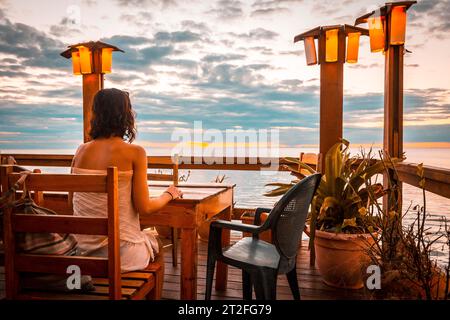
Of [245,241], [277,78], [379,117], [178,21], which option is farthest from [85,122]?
[379,117]

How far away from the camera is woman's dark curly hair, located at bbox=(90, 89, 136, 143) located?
1845 millimetres

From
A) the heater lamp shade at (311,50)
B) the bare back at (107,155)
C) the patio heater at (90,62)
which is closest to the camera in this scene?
the bare back at (107,155)

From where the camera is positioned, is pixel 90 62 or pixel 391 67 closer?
pixel 391 67

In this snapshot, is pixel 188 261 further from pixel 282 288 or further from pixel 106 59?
pixel 106 59

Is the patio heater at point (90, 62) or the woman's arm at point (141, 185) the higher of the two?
the patio heater at point (90, 62)

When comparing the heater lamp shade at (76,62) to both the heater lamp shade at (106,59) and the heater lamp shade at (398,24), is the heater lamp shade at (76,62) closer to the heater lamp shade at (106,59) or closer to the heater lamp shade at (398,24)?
the heater lamp shade at (106,59)

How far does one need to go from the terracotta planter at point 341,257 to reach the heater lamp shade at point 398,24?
176 cm

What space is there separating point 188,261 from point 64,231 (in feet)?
2.64

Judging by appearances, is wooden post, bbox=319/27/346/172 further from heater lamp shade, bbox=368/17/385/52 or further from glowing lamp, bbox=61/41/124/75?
glowing lamp, bbox=61/41/124/75

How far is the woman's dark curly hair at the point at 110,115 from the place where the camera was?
184 centimetres

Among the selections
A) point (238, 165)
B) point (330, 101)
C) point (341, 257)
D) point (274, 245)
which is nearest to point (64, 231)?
point (274, 245)

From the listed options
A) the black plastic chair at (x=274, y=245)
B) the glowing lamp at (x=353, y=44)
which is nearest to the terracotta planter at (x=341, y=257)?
the black plastic chair at (x=274, y=245)

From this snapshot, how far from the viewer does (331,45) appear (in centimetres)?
361

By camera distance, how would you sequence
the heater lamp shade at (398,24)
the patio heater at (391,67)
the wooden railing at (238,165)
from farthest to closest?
the patio heater at (391,67), the heater lamp shade at (398,24), the wooden railing at (238,165)
